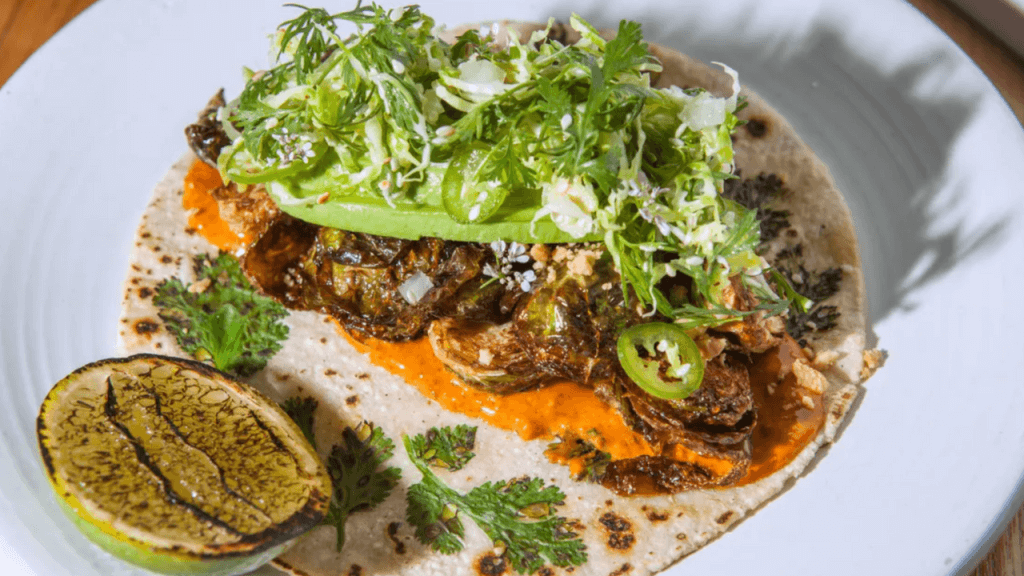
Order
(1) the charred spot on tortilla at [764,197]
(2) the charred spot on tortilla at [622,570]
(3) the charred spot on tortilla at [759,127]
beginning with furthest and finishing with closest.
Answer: (3) the charred spot on tortilla at [759,127], (1) the charred spot on tortilla at [764,197], (2) the charred spot on tortilla at [622,570]

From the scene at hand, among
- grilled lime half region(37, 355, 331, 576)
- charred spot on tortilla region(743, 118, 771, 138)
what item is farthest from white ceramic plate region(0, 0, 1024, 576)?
grilled lime half region(37, 355, 331, 576)

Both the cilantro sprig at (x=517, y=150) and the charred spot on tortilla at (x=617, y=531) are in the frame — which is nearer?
the cilantro sprig at (x=517, y=150)

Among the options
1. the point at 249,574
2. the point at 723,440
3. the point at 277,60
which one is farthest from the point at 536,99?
the point at 249,574

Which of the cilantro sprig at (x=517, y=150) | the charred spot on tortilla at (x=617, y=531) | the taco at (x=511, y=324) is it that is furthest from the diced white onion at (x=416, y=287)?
the charred spot on tortilla at (x=617, y=531)

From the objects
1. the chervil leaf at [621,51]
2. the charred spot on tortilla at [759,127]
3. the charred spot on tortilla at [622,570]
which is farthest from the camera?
the charred spot on tortilla at [759,127]

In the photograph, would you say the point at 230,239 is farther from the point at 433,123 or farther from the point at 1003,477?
the point at 1003,477

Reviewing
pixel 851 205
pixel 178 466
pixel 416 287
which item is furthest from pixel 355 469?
pixel 851 205

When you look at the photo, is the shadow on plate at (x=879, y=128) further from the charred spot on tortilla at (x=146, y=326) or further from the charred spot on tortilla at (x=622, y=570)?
the charred spot on tortilla at (x=146, y=326)

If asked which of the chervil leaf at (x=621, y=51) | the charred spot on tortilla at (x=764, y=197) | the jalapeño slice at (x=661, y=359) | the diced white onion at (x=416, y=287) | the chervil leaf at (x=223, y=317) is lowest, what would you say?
the chervil leaf at (x=223, y=317)
